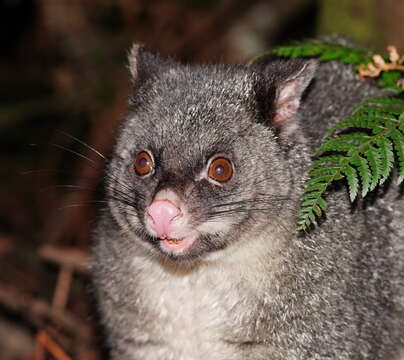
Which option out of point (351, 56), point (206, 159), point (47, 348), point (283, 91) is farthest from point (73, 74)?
point (206, 159)

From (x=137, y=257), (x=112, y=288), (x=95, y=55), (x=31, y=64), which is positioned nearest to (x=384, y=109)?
(x=137, y=257)

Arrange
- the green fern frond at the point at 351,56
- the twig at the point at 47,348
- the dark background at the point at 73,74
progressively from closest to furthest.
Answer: the green fern frond at the point at 351,56
the twig at the point at 47,348
the dark background at the point at 73,74

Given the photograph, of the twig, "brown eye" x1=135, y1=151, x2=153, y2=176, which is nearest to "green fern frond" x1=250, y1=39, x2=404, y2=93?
"brown eye" x1=135, y1=151, x2=153, y2=176

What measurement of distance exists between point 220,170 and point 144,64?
1.23 m

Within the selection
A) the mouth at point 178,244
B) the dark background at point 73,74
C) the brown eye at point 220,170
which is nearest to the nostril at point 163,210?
the mouth at point 178,244

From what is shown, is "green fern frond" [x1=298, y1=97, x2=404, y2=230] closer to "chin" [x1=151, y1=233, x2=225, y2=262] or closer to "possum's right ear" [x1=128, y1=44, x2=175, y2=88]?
"chin" [x1=151, y1=233, x2=225, y2=262]

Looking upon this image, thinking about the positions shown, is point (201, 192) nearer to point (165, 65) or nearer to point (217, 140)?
point (217, 140)

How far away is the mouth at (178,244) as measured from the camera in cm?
445

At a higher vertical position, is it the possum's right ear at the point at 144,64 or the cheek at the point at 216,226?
the possum's right ear at the point at 144,64

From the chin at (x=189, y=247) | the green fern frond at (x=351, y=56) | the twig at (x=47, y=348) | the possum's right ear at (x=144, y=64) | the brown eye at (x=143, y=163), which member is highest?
the green fern frond at (x=351, y=56)

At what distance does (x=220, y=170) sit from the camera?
14.8 ft

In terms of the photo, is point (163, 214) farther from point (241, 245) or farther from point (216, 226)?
point (241, 245)

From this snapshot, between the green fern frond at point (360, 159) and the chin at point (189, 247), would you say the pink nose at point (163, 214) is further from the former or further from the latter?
the green fern frond at point (360, 159)

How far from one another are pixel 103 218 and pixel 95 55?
228 inches
